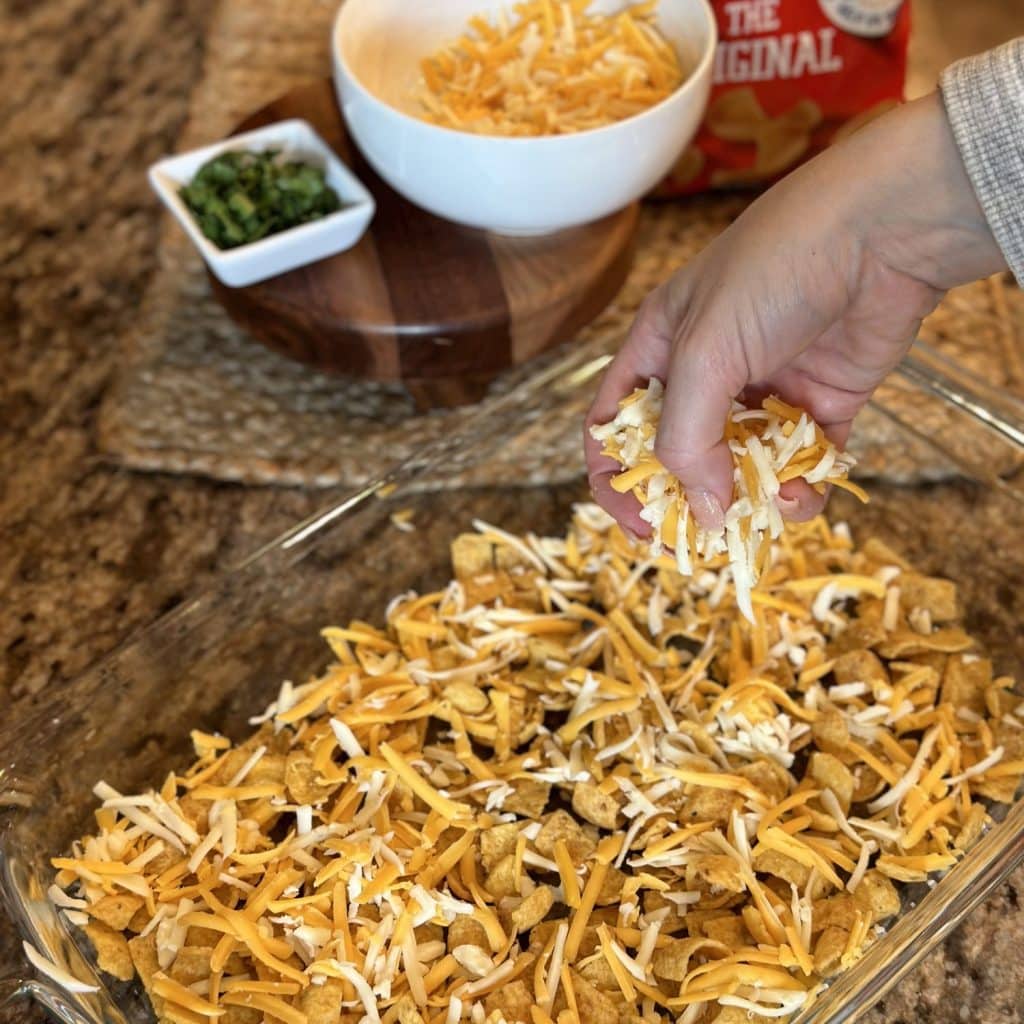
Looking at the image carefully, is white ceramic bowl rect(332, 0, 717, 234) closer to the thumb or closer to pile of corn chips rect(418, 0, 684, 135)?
pile of corn chips rect(418, 0, 684, 135)

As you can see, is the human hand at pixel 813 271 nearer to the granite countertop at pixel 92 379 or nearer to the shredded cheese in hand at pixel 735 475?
the shredded cheese in hand at pixel 735 475

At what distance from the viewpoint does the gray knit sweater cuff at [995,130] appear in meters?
0.64

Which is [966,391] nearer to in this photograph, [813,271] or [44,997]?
[813,271]

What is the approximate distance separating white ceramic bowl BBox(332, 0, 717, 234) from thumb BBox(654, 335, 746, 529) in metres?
0.34

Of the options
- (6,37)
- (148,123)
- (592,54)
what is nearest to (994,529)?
(592,54)

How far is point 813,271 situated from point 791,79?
62 centimetres

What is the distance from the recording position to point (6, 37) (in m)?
1.58

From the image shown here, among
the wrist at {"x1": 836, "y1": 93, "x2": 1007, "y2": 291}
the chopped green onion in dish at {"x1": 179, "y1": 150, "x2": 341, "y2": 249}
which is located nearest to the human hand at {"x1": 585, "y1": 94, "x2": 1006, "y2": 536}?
the wrist at {"x1": 836, "y1": 93, "x2": 1007, "y2": 291}

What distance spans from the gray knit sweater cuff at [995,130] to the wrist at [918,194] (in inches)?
0.4

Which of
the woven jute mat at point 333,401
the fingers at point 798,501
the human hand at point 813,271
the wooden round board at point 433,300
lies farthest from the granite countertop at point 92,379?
the human hand at point 813,271

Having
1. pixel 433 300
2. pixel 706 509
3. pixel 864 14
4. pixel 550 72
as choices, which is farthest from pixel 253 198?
pixel 864 14

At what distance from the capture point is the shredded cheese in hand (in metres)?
0.80

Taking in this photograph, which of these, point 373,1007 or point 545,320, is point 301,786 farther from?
point 545,320

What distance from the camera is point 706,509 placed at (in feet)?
2.60
